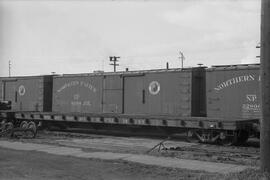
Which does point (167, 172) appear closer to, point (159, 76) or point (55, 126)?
point (159, 76)

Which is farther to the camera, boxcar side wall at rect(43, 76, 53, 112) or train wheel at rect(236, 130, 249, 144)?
boxcar side wall at rect(43, 76, 53, 112)

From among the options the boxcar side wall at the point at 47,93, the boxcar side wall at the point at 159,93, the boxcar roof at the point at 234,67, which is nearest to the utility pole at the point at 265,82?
the boxcar roof at the point at 234,67

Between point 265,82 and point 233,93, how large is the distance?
969 centimetres

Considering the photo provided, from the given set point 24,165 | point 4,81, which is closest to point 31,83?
point 4,81

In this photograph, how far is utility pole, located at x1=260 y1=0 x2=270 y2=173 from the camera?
828 centimetres

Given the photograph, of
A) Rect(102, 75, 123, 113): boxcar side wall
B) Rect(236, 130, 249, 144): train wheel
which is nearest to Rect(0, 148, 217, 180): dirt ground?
Rect(236, 130, 249, 144): train wheel

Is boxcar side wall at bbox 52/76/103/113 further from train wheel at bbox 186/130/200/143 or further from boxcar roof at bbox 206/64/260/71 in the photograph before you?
boxcar roof at bbox 206/64/260/71

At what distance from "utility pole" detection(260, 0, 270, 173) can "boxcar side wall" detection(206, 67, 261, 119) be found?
8671mm

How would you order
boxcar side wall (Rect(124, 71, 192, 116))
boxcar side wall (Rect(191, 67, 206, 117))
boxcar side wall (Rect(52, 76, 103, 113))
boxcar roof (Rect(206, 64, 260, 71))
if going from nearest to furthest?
boxcar roof (Rect(206, 64, 260, 71)) → boxcar side wall (Rect(191, 67, 206, 117)) → boxcar side wall (Rect(124, 71, 192, 116)) → boxcar side wall (Rect(52, 76, 103, 113))

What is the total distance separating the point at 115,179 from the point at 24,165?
2.84 meters

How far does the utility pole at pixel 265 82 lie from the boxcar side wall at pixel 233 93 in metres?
8.67

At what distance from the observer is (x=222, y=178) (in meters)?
8.76

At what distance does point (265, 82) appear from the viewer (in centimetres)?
841

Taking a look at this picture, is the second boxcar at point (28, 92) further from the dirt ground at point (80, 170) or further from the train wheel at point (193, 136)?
the dirt ground at point (80, 170)
